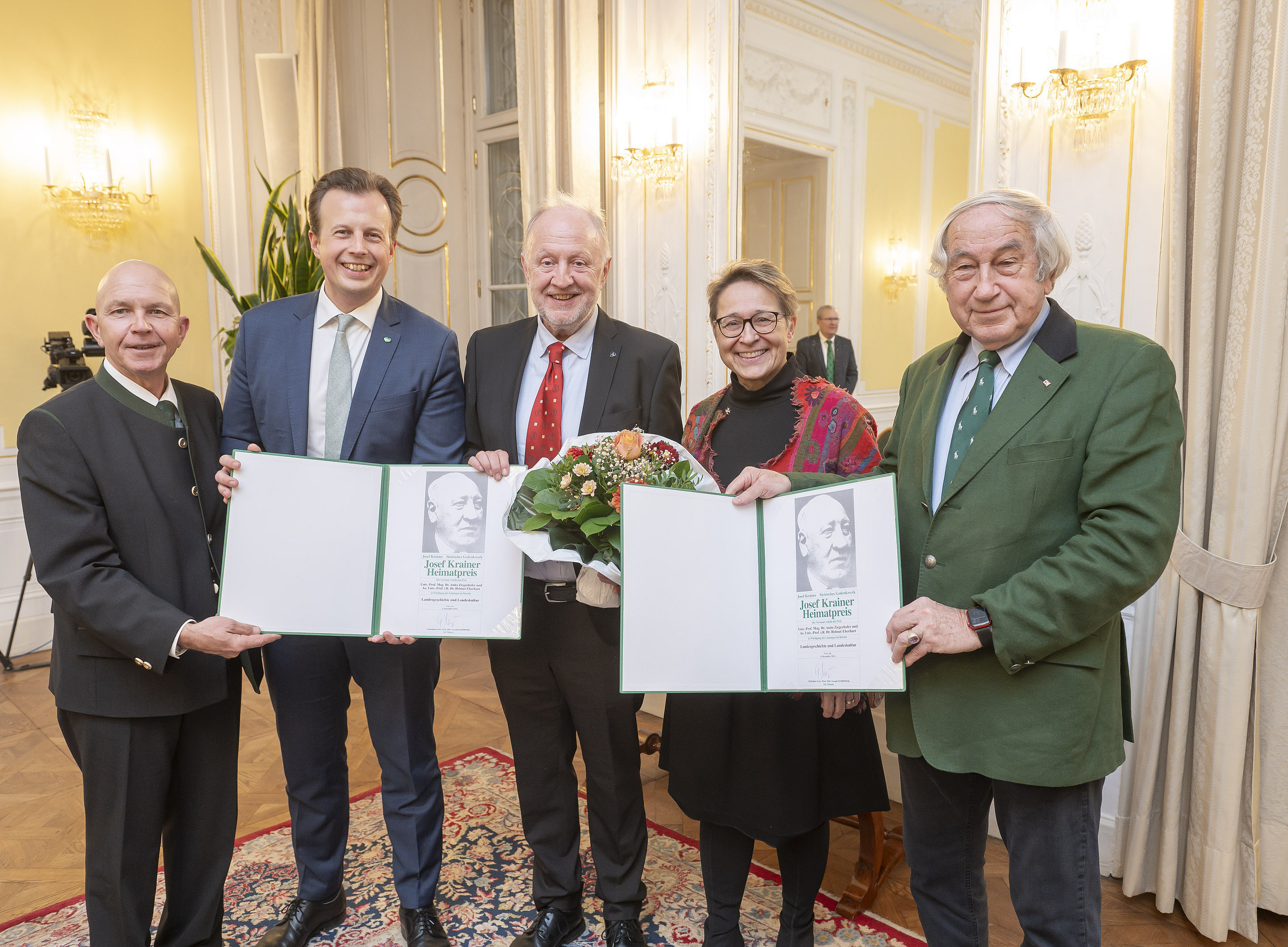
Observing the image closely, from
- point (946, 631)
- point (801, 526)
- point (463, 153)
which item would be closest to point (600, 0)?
point (463, 153)

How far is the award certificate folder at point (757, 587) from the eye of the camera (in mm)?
1500

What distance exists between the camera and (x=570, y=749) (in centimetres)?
216

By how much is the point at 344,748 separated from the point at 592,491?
112cm

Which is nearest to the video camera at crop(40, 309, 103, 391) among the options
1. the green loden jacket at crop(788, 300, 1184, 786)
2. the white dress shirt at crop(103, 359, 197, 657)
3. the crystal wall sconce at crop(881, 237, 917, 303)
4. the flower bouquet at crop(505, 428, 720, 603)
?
the white dress shirt at crop(103, 359, 197, 657)

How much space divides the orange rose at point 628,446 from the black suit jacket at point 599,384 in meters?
0.32

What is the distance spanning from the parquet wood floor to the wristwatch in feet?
4.37

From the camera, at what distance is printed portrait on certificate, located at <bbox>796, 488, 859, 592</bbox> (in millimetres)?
1525

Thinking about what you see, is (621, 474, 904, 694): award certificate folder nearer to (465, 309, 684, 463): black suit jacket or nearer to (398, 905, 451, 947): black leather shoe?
(465, 309, 684, 463): black suit jacket

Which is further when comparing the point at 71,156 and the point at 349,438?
the point at 71,156

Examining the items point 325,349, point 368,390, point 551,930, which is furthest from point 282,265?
point 551,930

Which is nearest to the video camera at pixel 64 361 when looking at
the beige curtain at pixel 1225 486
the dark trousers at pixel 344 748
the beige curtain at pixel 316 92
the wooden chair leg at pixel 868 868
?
the beige curtain at pixel 316 92

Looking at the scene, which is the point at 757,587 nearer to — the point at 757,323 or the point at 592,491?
the point at 592,491

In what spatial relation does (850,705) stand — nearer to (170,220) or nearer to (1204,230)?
(1204,230)

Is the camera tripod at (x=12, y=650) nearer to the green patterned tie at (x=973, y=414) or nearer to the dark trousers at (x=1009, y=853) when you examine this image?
the dark trousers at (x=1009, y=853)
